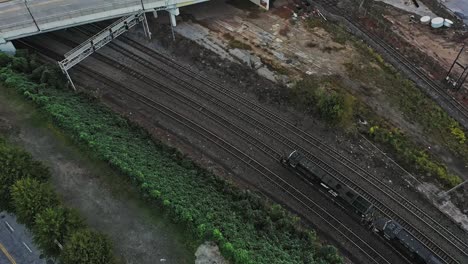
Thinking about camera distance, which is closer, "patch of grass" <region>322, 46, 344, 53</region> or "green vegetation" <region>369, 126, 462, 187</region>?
"green vegetation" <region>369, 126, 462, 187</region>

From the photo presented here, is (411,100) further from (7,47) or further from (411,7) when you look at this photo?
(7,47)

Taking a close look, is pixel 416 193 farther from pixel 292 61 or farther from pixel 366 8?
pixel 366 8

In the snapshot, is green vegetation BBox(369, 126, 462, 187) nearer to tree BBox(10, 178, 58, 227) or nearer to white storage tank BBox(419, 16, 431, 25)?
white storage tank BBox(419, 16, 431, 25)

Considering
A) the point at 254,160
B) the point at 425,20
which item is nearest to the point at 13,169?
the point at 254,160

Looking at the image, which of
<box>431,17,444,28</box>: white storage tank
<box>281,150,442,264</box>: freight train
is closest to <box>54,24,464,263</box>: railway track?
<box>281,150,442,264</box>: freight train

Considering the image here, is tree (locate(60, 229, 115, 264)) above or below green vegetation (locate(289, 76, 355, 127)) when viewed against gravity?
above

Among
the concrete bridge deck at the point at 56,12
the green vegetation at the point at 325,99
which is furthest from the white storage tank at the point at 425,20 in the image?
the concrete bridge deck at the point at 56,12

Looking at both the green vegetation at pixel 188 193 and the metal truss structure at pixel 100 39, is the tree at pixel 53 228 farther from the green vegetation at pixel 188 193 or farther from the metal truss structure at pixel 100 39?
the metal truss structure at pixel 100 39

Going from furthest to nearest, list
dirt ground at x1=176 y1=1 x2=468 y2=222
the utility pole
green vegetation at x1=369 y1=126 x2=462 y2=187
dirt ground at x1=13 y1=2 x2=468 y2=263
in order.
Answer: dirt ground at x1=176 y1=1 x2=468 y2=222, the utility pole, dirt ground at x1=13 y1=2 x2=468 y2=263, green vegetation at x1=369 y1=126 x2=462 y2=187

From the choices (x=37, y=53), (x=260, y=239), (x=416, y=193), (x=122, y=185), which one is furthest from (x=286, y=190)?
(x=37, y=53)

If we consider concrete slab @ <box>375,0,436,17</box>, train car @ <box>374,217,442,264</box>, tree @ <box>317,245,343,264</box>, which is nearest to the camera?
train car @ <box>374,217,442,264</box>
